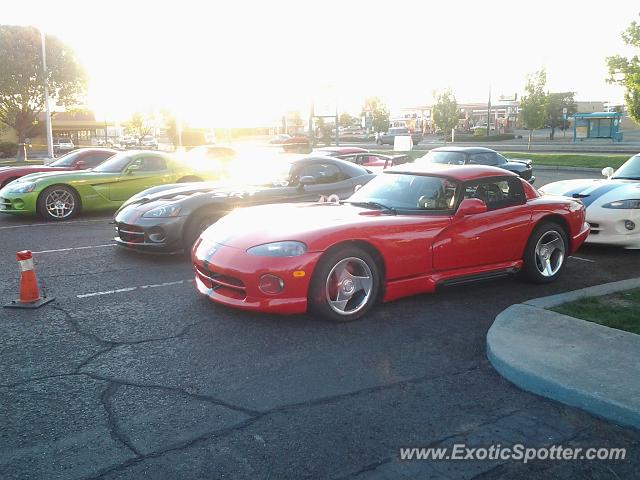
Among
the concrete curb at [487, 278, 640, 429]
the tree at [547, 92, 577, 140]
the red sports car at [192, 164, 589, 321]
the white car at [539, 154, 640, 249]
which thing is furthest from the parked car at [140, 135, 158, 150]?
the concrete curb at [487, 278, 640, 429]

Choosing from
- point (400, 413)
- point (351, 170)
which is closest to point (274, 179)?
point (351, 170)

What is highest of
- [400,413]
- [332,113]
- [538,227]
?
[332,113]

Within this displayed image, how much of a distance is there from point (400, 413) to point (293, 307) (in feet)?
5.44

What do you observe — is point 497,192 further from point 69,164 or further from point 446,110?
point 446,110

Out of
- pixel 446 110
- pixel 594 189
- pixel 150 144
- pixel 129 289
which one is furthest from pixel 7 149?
pixel 594 189

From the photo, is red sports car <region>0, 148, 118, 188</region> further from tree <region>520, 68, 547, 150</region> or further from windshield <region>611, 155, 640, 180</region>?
tree <region>520, 68, 547, 150</region>

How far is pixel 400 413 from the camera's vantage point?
11.5 ft

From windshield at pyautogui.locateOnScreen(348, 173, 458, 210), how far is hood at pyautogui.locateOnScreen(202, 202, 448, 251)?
217 mm

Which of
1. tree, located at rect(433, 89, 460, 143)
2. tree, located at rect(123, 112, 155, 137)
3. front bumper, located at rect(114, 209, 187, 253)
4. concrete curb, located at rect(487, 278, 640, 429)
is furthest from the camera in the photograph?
tree, located at rect(123, 112, 155, 137)

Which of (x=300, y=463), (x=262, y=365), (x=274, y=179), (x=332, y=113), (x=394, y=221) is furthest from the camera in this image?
(x=332, y=113)

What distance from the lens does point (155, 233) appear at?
7.48 meters

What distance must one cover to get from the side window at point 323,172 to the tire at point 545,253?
3.72 m

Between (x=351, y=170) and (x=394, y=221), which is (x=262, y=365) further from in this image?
(x=351, y=170)

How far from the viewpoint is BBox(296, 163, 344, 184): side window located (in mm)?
9125
